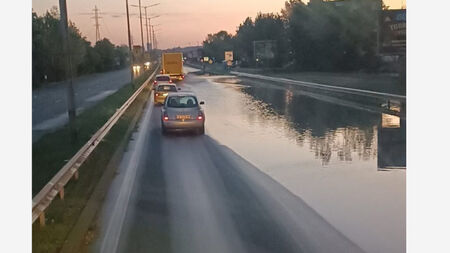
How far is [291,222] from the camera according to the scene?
8961 millimetres

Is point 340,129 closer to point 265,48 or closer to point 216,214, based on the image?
point 216,214

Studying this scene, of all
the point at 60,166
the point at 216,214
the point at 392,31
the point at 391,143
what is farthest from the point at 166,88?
the point at 216,214

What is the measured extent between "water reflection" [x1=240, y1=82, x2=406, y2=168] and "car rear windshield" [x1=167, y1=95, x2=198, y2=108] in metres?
3.44

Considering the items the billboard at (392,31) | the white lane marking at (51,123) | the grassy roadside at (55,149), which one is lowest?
the white lane marking at (51,123)

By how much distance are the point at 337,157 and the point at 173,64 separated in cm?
5356

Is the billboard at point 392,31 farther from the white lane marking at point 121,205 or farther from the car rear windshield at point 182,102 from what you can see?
the white lane marking at point 121,205

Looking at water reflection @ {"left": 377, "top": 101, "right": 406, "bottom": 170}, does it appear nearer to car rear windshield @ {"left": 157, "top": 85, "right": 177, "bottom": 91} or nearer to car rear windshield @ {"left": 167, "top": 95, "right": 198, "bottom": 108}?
car rear windshield @ {"left": 167, "top": 95, "right": 198, "bottom": 108}

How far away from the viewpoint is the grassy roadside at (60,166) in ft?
27.0

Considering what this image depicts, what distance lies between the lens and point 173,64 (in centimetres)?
6800

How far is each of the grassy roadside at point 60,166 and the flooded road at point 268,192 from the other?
1.71 ft

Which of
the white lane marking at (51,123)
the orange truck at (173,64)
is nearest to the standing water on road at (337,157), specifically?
the white lane marking at (51,123)

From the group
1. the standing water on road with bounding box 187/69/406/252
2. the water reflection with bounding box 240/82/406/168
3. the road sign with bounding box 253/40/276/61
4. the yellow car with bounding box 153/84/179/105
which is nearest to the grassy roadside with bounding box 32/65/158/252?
the standing water on road with bounding box 187/69/406/252
